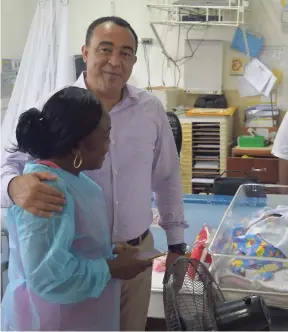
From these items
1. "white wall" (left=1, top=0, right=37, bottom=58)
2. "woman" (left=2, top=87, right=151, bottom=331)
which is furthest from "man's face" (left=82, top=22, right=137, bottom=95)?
"white wall" (left=1, top=0, right=37, bottom=58)

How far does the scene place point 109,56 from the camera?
4.77 feet

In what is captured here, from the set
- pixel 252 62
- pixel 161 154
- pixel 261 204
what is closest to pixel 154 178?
pixel 161 154

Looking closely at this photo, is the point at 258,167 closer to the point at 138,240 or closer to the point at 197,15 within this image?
the point at 197,15

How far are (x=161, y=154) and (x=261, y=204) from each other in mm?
1031

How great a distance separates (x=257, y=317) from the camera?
1.00m

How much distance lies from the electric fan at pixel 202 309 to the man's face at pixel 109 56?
2.03 feet

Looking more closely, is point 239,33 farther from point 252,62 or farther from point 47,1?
point 47,1

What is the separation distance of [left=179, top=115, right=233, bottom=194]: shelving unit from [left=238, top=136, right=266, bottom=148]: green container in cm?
14

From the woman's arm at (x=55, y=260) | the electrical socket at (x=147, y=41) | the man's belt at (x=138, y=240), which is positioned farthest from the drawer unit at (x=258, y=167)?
the woman's arm at (x=55, y=260)

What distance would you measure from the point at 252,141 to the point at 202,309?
9.81ft

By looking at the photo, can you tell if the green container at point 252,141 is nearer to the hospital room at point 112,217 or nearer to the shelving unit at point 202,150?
the shelving unit at point 202,150

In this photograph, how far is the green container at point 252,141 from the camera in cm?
385

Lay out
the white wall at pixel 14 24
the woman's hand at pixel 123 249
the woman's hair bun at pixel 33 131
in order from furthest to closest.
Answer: the white wall at pixel 14 24 → the woman's hand at pixel 123 249 → the woman's hair bun at pixel 33 131

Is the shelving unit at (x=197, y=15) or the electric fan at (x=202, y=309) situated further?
the shelving unit at (x=197, y=15)
